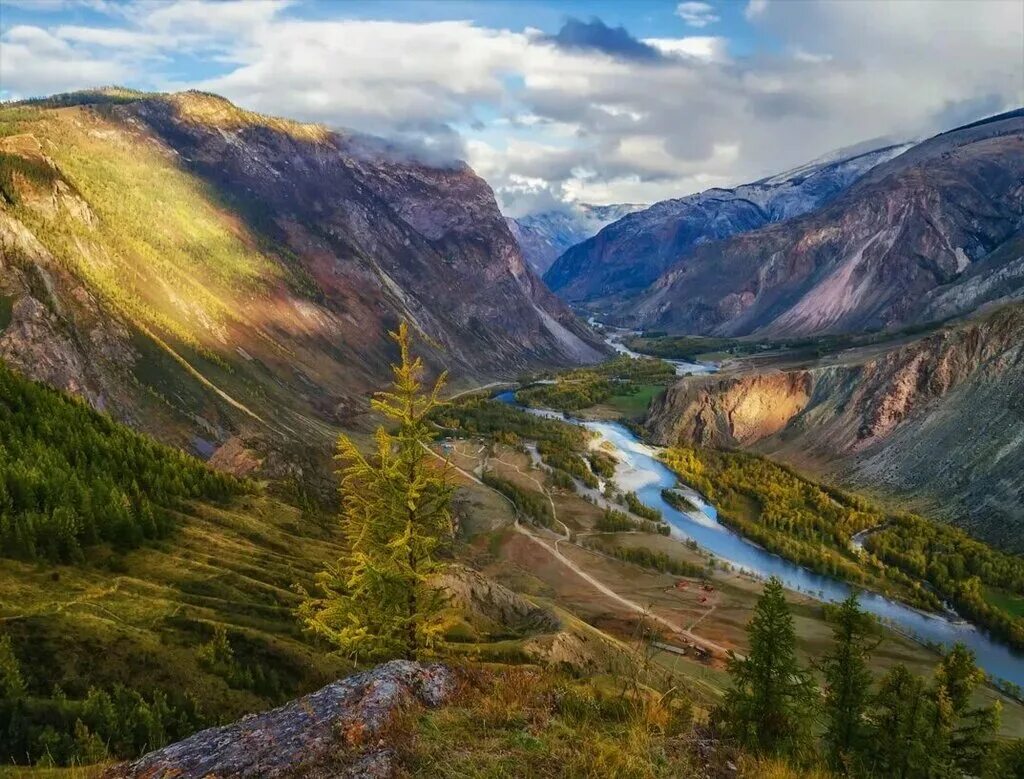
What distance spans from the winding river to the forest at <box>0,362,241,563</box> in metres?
65.3

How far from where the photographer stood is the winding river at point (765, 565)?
6794cm

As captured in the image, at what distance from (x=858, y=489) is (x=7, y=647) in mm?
105931

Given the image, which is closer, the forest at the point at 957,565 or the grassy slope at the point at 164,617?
the grassy slope at the point at 164,617

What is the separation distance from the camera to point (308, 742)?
1320cm

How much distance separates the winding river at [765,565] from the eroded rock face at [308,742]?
211ft

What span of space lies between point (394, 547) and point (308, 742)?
30.0 feet

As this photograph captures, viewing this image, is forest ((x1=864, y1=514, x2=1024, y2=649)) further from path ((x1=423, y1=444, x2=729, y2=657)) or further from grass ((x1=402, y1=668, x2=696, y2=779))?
grass ((x1=402, y1=668, x2=696, y2=779))

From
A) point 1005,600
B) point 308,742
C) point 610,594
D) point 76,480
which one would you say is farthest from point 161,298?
point 1005,600

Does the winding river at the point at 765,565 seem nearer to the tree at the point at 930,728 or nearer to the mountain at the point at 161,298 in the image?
the tree at the point at 930,728

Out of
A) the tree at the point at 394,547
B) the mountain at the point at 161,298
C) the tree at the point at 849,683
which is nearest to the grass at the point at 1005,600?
the tree at the point at 849,683

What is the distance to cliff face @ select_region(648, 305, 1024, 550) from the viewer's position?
297 ft

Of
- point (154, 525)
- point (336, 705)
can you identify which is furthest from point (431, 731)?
point (154, 525)

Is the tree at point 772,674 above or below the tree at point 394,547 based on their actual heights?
below

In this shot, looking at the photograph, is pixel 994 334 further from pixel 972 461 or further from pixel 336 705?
pixel 336 705
